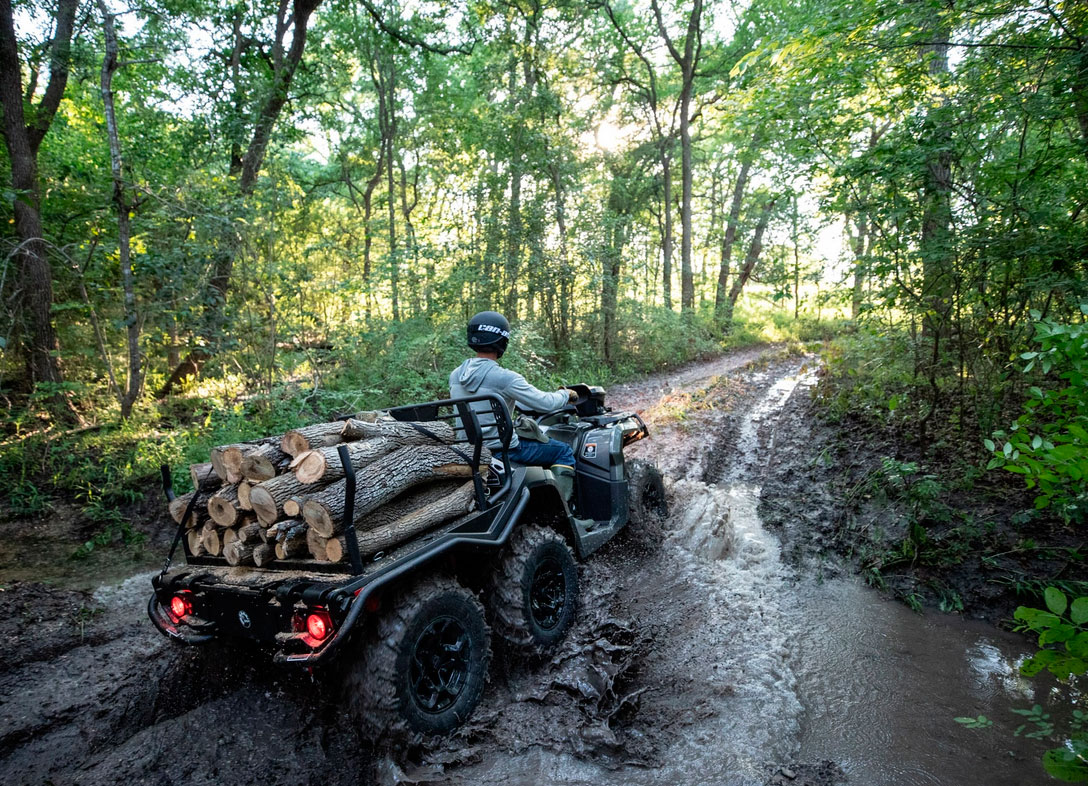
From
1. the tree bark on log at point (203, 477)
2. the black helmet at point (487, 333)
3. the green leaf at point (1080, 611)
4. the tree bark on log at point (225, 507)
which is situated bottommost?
the green leaf at point (1080, 611)

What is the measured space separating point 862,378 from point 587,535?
221 inches

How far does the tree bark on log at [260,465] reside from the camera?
2.76m

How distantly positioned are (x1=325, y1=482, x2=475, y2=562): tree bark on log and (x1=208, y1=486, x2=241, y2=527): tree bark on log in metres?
0.58

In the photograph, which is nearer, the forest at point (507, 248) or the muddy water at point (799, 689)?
the muddy water at point (799, 689)

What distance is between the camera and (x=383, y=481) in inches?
Answer: 110

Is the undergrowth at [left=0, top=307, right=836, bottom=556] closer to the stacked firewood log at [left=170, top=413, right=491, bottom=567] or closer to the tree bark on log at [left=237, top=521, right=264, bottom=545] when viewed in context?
the stacked firewood log at [left=170, top=413, right=491, bottom=567]

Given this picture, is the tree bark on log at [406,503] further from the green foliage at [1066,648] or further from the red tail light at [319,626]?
the green foliage at [1066,648]

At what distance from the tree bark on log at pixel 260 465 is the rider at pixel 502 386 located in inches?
47.9

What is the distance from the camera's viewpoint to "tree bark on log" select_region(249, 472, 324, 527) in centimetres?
265

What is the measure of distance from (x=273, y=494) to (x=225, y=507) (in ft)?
1.18

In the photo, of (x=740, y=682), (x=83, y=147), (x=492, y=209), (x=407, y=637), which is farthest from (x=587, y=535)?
(x=83, y=147)

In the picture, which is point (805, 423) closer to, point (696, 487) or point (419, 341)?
point (696, 487)

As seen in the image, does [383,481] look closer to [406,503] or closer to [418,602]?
[406,503]

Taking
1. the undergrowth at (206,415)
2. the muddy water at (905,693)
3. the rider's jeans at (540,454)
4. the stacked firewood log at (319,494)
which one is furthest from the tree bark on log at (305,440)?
the undergrowth at (206,415)
